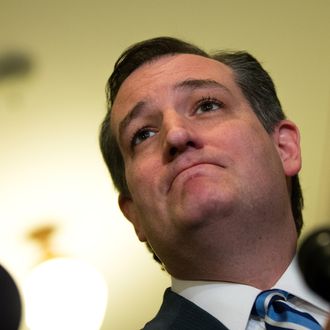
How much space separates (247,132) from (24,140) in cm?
73

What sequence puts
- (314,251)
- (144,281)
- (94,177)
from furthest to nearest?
1. (144,281)
2. (94,177)
3. (314,251)

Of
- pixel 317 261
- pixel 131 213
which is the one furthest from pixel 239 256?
pixel 317 261

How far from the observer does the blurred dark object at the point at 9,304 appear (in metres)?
0.30

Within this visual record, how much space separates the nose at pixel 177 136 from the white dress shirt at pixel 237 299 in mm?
225

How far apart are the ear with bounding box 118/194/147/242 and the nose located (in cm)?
23

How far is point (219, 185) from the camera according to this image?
67 cm

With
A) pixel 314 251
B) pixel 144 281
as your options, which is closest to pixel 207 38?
pixel 144 281

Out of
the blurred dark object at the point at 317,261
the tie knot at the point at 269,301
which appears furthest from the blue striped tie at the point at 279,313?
the blurred dark object at the point at 317,261

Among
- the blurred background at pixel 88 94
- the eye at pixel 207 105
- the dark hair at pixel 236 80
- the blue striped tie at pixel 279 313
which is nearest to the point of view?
the blue striped tie at pixel 279 313

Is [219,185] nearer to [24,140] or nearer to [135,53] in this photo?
[135,53]

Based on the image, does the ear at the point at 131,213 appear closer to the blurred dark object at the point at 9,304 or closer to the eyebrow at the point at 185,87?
the eyebrow at the point at 185,87

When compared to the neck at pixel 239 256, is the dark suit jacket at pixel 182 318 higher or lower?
lower

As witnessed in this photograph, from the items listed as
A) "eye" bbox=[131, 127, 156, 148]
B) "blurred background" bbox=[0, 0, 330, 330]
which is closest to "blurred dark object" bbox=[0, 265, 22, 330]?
"eye" bbox=[131, 127, 156, 148]

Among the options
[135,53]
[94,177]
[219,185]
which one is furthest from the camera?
[94,177]
